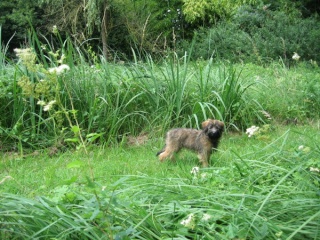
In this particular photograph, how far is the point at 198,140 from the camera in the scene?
653cm

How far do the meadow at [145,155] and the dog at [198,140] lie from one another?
0.21 m

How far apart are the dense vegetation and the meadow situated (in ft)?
0.05

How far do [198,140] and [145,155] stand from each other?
792 mm

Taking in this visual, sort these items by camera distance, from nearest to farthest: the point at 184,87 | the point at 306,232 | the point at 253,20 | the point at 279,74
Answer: the point at 306,232 < the point at 184,87 < the point at 279,74 < the point at 253,20

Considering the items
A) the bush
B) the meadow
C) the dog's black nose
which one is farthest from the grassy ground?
the bush

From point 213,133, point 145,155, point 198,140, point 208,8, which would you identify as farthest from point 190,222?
point 208,8

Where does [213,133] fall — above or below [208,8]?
above

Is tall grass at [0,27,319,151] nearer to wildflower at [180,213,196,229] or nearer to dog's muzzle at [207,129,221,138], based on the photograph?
dog's muzzle at [207,129,221,138]

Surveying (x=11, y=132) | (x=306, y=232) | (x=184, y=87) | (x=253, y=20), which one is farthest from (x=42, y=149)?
(x=253, y=20)

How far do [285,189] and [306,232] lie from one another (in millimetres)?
674

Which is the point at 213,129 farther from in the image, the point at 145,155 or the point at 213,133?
the point at 145,155

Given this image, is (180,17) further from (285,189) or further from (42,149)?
(285,189)

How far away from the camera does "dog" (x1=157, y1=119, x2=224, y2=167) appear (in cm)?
633

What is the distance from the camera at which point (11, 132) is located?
695 centimetres
